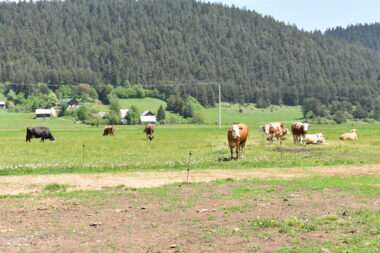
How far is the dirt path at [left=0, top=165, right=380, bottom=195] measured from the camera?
2334cm

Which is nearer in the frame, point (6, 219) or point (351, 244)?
point (351, 244)

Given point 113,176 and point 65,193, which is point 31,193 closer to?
point 65,193

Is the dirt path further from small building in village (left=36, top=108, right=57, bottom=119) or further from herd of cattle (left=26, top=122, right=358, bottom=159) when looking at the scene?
small building in village (left=36, top=108, right=57, bottom=119)

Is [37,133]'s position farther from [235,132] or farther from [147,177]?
[147,177]

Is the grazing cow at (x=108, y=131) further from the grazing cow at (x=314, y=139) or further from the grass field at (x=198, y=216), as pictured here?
the grass field at (x=198, y=216)

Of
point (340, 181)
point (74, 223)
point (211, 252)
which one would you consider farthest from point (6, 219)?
point (340, 181)

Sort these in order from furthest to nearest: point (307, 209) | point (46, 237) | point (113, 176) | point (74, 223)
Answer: point (113, 176) → point (307, 209) → point (74, 223) → point (46, 237)

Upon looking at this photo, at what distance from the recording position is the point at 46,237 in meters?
13.3

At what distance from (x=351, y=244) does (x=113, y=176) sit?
17362 millimetres

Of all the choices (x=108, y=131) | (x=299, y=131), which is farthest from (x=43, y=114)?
(x=299, y=131)

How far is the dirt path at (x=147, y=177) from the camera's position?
23344mm

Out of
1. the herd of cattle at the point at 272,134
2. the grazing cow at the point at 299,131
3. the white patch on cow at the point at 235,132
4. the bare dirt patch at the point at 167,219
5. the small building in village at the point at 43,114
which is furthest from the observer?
the small building in village at the point at 43,114

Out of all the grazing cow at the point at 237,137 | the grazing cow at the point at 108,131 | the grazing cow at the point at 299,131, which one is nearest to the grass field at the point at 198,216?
the grazing cow at the point at 237,137

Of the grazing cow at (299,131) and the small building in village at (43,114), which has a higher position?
the small building in village at (43,114)
